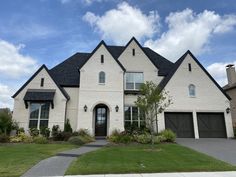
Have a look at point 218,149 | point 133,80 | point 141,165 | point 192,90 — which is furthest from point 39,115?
point 192,90

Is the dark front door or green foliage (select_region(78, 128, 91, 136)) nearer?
green foliage (select_region(78, 128, 91, 136))

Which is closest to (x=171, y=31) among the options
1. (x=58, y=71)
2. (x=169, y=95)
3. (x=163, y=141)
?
(x=169, y=95)

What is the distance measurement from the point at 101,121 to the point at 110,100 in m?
2.38

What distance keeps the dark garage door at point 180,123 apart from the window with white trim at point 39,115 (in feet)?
37.2

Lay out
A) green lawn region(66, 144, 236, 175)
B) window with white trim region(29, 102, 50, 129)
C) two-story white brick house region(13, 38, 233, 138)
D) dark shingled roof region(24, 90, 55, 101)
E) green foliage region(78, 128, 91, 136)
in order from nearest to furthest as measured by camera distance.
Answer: green lawn region(66, 144, 236, 175)
green foliage region(78, 128, 91, 136)
dark shingled roof region(24, 90, 55, 101)
window with white trim region(29, 102, 50, 129)
two-story white brick house region(13, 38, 233, 138)

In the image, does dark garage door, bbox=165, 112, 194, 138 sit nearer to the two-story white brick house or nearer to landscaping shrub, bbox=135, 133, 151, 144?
the two-story white brick house

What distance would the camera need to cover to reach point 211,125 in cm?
1845

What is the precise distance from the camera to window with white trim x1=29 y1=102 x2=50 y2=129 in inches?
669

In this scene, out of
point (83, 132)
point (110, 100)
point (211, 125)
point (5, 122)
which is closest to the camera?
point (5, 122)

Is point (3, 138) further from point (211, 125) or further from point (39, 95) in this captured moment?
point (211, 125)

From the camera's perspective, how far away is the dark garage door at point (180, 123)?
18.0 meters

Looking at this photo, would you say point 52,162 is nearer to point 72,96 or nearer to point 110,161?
point 110,161

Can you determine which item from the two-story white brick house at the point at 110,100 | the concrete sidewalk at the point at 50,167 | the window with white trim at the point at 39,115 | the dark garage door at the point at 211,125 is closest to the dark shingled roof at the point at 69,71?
the two-story white brick house at the point at 110,100

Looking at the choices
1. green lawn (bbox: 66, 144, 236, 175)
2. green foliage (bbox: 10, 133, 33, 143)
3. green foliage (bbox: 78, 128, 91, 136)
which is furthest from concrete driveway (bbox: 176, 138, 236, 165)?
green foliage (bbox: 10, 133, 33, 143)
